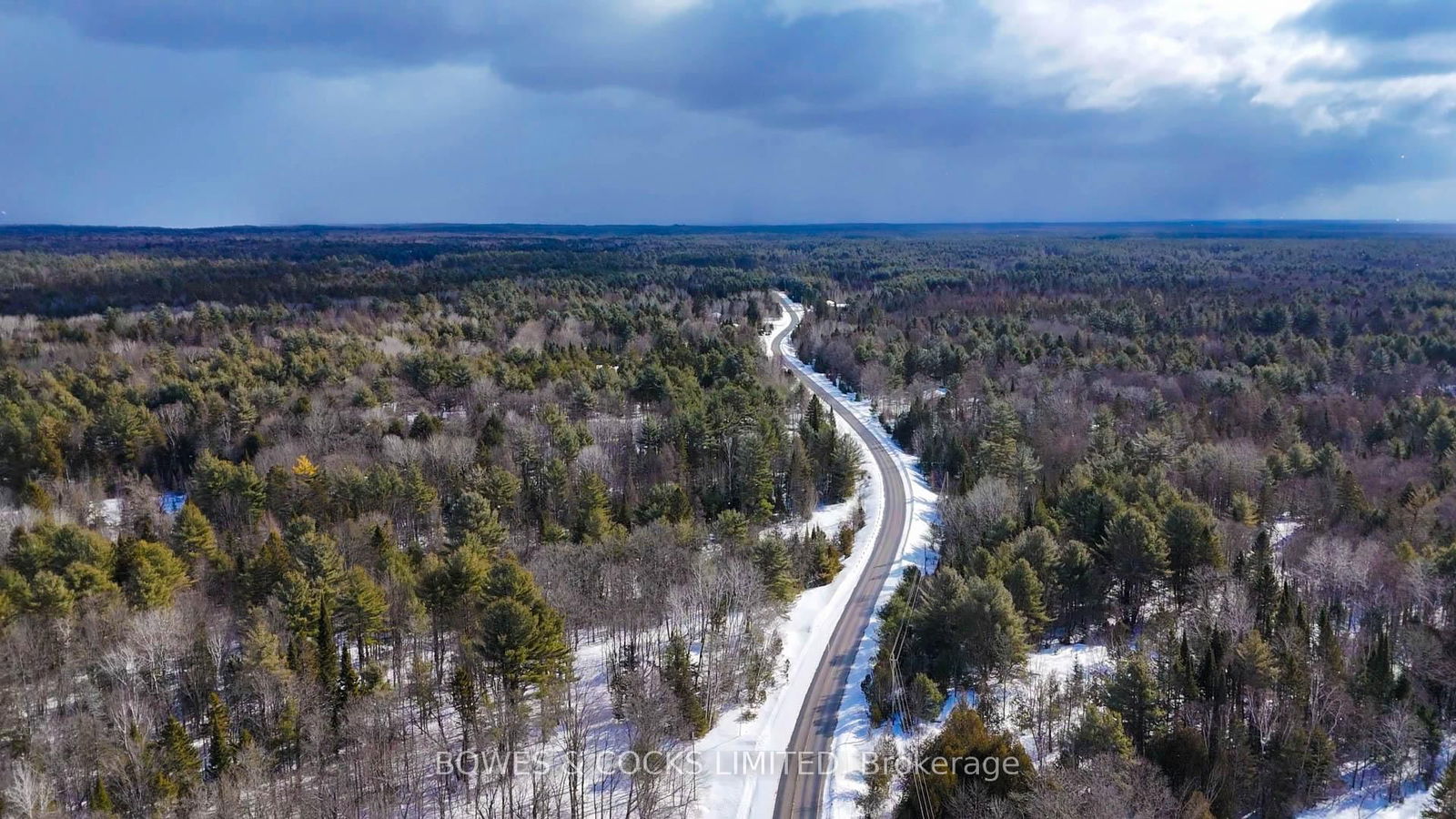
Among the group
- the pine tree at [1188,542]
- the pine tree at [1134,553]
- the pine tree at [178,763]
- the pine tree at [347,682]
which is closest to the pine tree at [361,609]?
the pine tree at [347,682]

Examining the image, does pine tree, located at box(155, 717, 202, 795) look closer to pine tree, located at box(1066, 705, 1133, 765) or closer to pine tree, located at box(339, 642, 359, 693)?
pine tree, located at box(339, 642, 359, 693)

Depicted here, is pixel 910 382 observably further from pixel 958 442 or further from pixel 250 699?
pixel 250 699

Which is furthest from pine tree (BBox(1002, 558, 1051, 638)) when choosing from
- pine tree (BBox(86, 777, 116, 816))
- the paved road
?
pine tree (BBox(86, 777, 116, 816))

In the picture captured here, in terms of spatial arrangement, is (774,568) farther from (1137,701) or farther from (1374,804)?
(1374,804)

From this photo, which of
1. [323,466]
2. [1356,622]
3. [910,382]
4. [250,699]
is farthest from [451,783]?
[910,382]

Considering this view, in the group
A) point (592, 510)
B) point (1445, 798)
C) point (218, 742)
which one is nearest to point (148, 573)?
point (218, 742)
